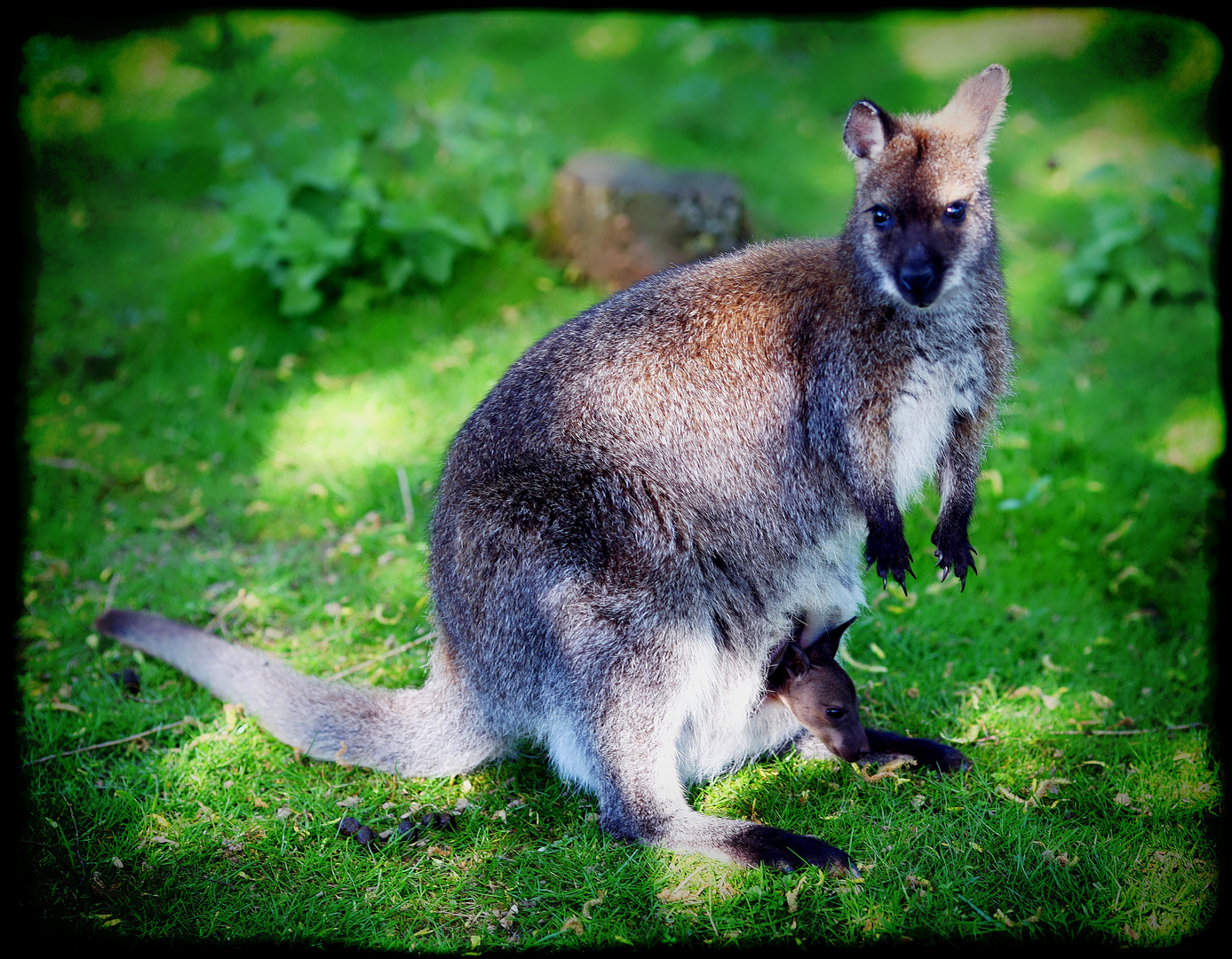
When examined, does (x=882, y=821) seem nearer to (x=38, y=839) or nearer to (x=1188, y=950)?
(x=1188, y=950)

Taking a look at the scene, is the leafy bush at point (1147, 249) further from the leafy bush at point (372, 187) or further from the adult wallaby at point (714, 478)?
the adult wallaby at point (714, 478)

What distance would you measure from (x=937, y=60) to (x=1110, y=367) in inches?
176

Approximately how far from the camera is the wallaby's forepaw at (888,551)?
A: 3.20 meters

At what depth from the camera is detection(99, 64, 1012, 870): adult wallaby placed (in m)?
3.09

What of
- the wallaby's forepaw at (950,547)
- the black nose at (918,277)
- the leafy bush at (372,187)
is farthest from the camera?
the leafy bush at (372,187)

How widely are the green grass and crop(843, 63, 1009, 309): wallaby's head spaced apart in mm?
999

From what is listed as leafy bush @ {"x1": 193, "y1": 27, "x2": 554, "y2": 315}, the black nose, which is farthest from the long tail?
leafy bush @ {"x1": 193, "y1": 27, "x2": 554, "y2": 315}

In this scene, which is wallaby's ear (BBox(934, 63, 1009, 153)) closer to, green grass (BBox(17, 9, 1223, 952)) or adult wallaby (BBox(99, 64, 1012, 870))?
adult wallaby (BBox(99, 64, 1012, 870))

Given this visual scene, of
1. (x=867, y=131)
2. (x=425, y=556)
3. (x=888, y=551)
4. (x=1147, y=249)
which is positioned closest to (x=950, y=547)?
(x=888, y=551)

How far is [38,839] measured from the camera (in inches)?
131

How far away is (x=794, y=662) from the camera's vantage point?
11.6ft

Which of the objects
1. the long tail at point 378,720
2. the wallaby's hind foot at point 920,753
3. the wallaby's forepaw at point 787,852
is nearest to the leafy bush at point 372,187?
the long tail at point 378,720

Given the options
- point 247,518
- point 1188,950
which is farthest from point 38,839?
point 1188,950

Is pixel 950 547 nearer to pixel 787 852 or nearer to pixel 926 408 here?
pixel 926 408
